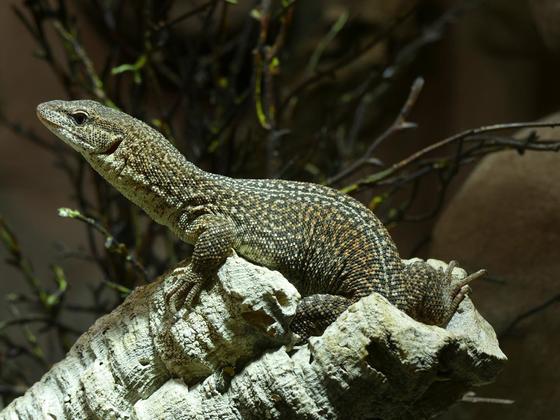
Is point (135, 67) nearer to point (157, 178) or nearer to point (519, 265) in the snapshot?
point (157, 178)

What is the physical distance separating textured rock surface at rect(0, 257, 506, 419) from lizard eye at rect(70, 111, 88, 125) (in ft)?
2.35

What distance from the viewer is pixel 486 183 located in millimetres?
3941

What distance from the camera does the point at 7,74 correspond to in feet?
18.9

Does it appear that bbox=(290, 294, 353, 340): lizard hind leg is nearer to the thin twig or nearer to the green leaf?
the thin twig

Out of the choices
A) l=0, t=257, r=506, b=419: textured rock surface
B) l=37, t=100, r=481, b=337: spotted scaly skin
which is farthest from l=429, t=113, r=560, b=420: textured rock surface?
l=0, t=257, r=506, b=419: textured rock surface

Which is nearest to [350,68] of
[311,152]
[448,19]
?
[448,19]

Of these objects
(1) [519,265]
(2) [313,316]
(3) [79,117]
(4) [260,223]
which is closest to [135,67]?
(3) [79,117]

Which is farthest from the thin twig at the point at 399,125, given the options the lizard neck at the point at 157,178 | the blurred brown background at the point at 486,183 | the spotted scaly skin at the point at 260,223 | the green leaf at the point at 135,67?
the green leaf at the point at 135,67

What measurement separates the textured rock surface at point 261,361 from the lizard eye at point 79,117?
2.35 feet

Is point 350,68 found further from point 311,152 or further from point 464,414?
point 464,414

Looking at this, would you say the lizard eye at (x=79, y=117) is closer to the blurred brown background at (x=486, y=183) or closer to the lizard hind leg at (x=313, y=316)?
the lizard hind leg at (x=313, y=316)

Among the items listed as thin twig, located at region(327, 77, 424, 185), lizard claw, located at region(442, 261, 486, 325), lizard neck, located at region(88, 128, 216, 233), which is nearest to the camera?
lizard claw, located at region(442, 261, 486, 325)

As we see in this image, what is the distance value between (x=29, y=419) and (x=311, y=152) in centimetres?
177

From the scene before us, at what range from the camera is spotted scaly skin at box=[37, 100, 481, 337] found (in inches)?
102
